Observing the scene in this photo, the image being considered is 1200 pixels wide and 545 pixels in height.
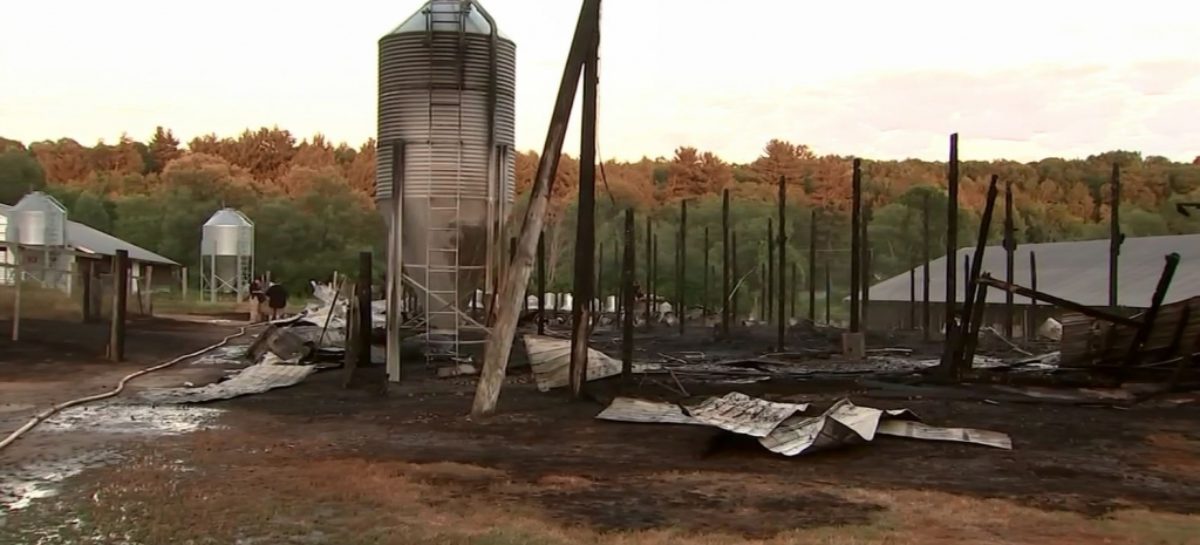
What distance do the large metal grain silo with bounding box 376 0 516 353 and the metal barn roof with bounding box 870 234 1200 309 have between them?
2099 cm

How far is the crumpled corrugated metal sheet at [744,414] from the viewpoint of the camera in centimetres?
1055

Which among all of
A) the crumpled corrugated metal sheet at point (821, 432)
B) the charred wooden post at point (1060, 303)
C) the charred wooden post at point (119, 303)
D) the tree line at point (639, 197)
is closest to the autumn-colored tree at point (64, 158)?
the tree line at point (639, 197)

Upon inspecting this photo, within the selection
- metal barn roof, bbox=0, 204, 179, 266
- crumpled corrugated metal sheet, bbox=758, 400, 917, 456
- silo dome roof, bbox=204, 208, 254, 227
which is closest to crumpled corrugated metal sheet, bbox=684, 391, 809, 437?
crumpled corrugated metal sheet, bbox=758, 400, 917, 456

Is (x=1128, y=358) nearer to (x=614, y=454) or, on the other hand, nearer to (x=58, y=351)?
(x=614, y=454)

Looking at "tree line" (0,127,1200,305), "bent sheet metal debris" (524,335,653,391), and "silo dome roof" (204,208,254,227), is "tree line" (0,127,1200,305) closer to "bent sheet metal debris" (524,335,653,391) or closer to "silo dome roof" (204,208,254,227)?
"silo dome roof" (204,208,254,227)

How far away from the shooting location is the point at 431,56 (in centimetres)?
2022

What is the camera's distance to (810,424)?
10484 mm

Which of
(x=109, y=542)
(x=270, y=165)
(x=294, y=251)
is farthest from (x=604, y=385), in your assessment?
(x=270, y=165)

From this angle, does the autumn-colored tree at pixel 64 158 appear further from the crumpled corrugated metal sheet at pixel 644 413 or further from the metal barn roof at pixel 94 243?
the crumpled corrugated metal sheet at pixel 644 413

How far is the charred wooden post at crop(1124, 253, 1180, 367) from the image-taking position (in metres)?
16.0

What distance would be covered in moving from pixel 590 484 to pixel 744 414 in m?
3.09

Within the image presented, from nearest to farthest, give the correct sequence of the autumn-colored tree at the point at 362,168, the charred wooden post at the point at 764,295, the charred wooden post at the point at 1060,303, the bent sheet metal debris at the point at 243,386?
the bent sheet metal debris at the point at 243,386, the charred wooden post at the point at 1060,303, the charred wooden post at the point at 764,295, the autumn-colored tree at the point at 362,168

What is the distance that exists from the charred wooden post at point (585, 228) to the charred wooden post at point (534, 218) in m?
0.18

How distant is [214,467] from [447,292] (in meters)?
10.5
